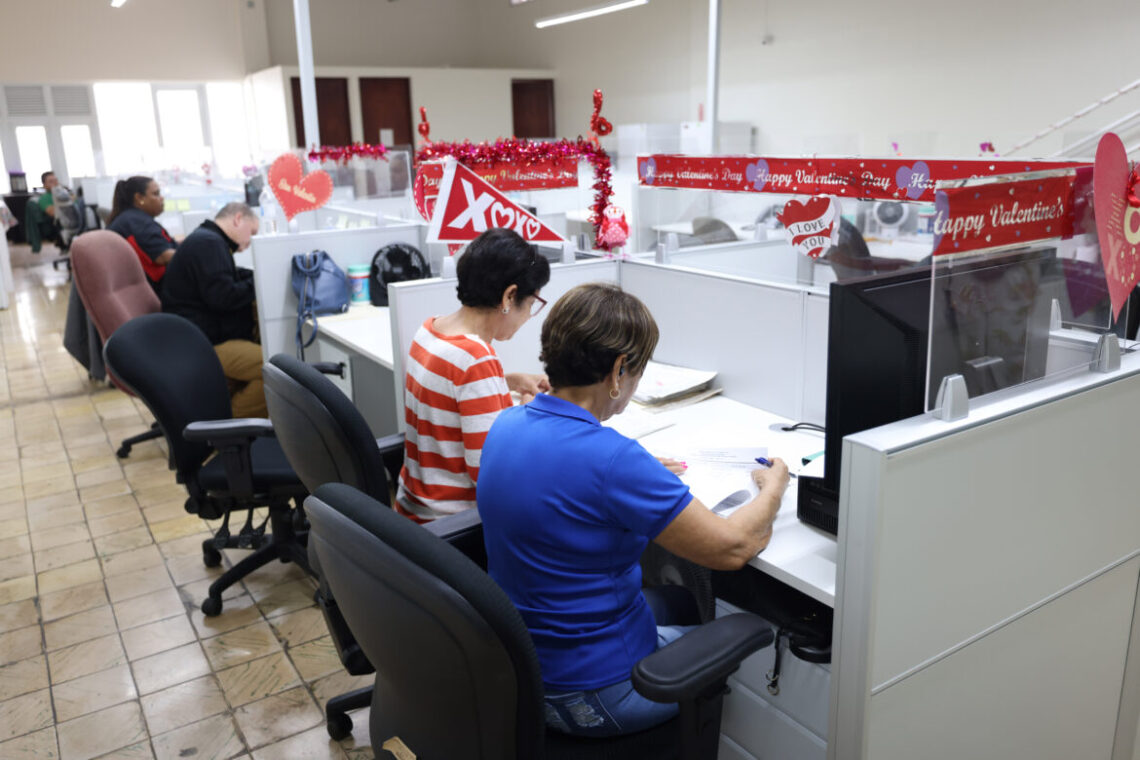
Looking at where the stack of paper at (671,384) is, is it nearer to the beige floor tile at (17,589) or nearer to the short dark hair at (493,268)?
the short dark hair at (493,268)

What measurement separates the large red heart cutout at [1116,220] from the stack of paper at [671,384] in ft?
3.55

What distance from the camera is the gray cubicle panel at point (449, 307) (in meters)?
2.38

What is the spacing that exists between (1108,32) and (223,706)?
6567mm

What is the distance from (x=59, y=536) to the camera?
3.21 m

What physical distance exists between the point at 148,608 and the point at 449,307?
4.46 ft

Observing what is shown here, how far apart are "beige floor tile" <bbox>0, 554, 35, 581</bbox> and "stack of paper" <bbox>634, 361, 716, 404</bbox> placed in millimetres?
2226

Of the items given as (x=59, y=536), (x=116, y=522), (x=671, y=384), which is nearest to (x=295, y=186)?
(x=116, y=522)

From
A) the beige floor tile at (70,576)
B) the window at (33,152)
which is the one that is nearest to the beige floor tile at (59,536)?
the beige floor tile at (70,576)

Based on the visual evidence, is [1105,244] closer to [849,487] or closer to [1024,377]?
[1024,377]

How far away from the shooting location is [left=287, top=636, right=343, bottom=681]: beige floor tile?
236 cm

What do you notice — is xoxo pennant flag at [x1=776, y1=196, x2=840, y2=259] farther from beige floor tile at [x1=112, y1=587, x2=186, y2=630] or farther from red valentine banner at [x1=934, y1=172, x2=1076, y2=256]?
beige floor tile at [x1=112, y1=587, x2=186, y2=630]

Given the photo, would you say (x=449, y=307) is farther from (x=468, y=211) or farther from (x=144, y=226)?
(x=144, y=226)

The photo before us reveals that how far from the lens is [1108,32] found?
5770 millimetres

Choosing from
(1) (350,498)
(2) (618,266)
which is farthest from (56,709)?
(2) (618,266)
